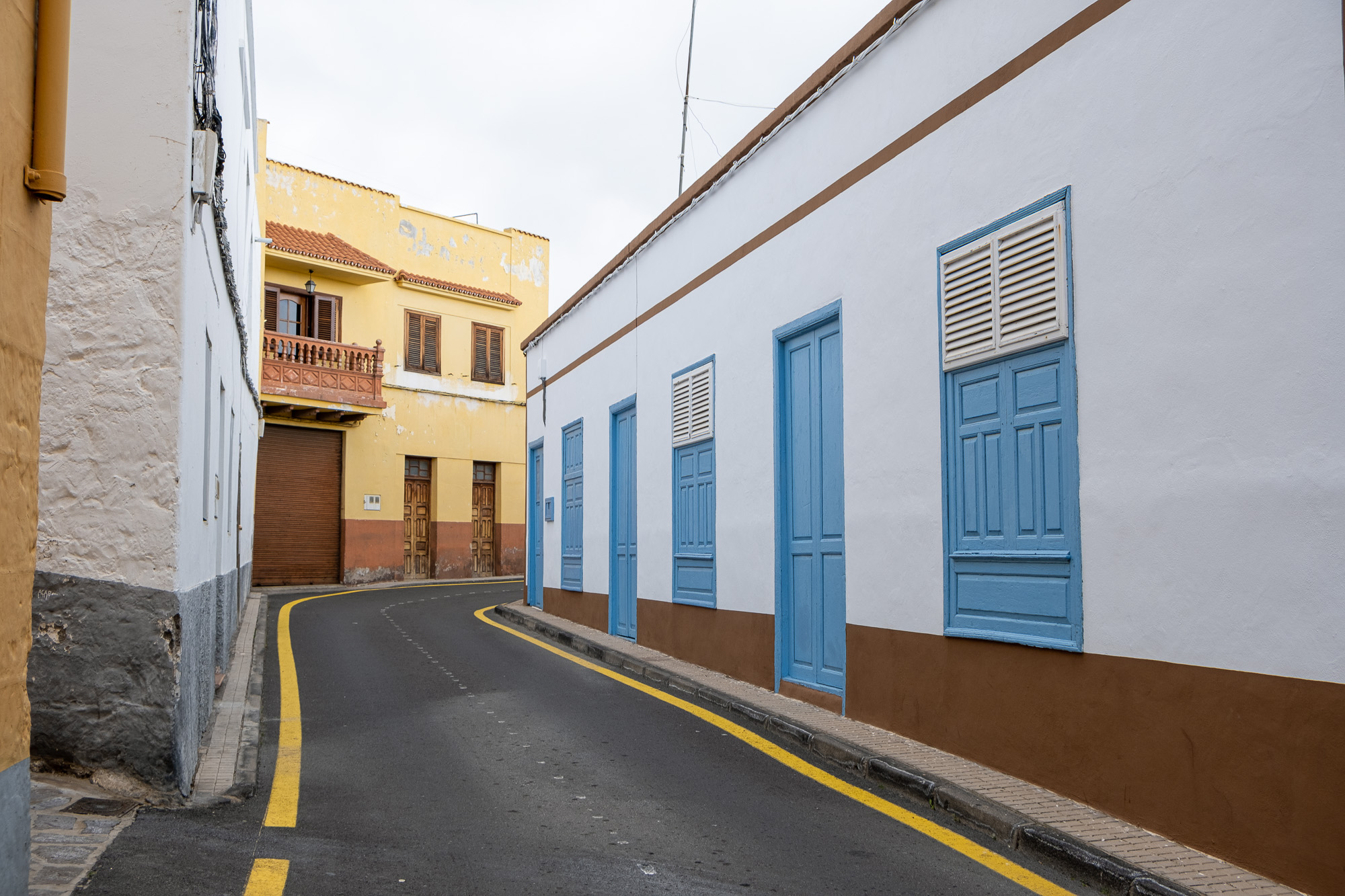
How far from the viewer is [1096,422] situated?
198 inches

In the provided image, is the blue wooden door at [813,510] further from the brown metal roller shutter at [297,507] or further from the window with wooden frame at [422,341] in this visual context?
the window with wooden frame at [422,341]

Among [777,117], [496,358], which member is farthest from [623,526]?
[496,358]

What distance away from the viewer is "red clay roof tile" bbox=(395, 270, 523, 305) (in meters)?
27.0

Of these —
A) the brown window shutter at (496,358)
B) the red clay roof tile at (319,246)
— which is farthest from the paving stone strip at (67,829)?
the brown window shutter at (496,358)

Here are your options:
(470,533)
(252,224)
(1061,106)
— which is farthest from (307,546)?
(1061,106)

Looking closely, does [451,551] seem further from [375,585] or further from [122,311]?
[122,311]

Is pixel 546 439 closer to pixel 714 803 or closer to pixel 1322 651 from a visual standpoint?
pixel 714 803

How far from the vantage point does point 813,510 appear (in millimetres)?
8141

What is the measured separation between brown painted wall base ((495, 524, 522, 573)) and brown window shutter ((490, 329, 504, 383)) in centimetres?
432

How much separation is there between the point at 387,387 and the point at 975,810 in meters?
23.6

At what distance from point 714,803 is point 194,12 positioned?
16.9ft

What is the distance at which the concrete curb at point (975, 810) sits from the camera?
403cm

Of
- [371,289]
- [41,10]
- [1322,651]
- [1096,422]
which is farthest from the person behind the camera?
[371,289]

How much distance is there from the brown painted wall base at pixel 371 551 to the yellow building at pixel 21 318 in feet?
76.1
